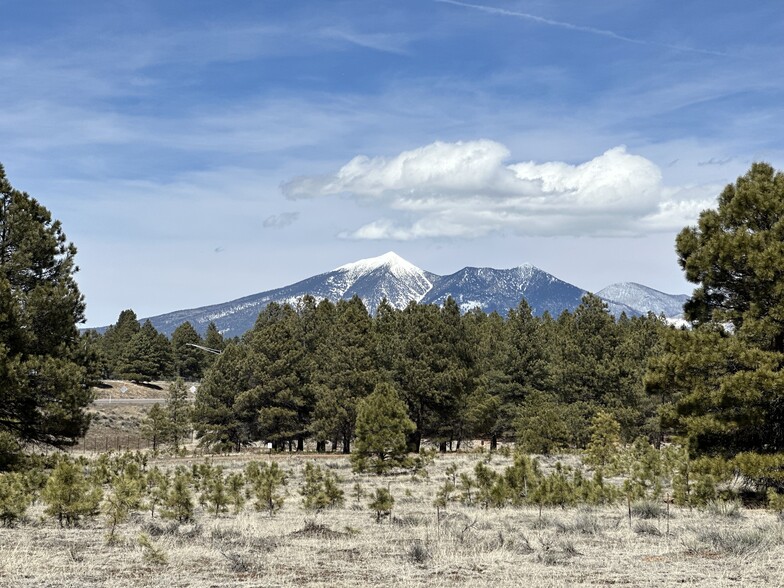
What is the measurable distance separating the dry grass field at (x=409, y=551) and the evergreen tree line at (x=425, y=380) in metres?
22.6

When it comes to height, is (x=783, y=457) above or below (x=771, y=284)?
below

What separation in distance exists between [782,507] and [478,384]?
2926 cm

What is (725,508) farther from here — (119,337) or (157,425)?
(119,337)

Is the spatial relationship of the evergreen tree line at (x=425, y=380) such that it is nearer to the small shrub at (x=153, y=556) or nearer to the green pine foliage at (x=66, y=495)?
the green pine foliage at (x=66, y=495)

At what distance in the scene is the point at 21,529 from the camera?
14203 millimetres

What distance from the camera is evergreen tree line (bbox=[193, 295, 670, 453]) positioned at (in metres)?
41.6

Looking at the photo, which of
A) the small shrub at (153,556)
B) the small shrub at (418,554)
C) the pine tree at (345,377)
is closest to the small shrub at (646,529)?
the small shrub at (418,554)

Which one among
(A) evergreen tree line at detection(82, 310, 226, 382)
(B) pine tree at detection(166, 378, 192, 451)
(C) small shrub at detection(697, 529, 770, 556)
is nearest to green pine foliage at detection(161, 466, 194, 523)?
(C) small shrub at detection(697, 529, 770, 556)

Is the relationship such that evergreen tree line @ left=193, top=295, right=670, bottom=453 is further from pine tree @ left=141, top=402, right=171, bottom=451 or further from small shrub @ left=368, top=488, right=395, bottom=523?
small shrub @ left=368, top=488, right=395, bottom=523

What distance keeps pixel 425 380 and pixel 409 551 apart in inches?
1150

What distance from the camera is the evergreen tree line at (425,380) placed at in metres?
41.6

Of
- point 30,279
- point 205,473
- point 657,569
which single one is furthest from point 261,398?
point 657,569

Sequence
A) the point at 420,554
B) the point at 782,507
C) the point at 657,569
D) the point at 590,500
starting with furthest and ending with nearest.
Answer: the point at 590,500, the point at 782,507, the point at 420,554, the point at 657,569

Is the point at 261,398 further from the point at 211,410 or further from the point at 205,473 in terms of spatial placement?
the point at 205,473
